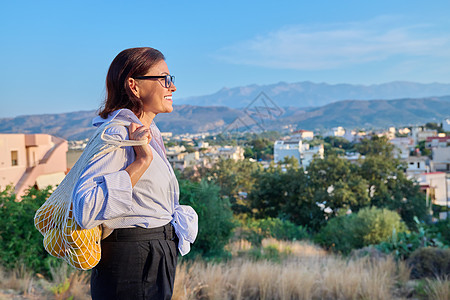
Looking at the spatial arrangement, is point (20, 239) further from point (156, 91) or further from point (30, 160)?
point (30, 160)

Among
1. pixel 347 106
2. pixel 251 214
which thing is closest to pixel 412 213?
pixel 251 214

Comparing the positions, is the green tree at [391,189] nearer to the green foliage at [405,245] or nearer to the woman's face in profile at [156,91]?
the green foliage at [405,245]

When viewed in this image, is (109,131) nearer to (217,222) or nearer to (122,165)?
(122,165)

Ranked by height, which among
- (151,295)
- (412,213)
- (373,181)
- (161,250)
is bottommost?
(412,213)

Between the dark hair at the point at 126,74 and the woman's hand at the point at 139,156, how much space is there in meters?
0.17

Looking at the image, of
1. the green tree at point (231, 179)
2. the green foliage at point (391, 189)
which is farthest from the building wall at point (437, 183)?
the green tree at point (231, 179)

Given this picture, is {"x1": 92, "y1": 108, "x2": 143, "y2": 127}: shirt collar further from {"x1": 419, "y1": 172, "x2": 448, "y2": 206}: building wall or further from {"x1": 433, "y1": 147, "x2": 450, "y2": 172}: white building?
{"x1": 433, "y1": 147, "x2": 450, "y2": 172}: white building

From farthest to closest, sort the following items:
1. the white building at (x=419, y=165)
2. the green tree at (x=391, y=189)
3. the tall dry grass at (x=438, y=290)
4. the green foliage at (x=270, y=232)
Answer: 1. the white building at (x=419, y=165)
2. the green tree at (x=391, y=189)
3. the green foliage at (x=270, y=232)
4. the tall dry grass at (x=438, y=290)

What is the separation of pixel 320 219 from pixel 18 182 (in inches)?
464

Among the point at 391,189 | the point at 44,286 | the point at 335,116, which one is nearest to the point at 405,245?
the point at 44,286

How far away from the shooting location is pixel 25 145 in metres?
16.5

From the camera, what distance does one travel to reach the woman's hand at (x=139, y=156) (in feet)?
4.24

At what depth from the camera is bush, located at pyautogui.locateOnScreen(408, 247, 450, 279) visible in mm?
4422

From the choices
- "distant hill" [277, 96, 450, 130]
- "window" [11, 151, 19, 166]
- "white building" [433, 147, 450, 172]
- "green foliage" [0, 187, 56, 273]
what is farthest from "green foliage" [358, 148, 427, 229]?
"distant hill" [277, 96, 450, 130]
